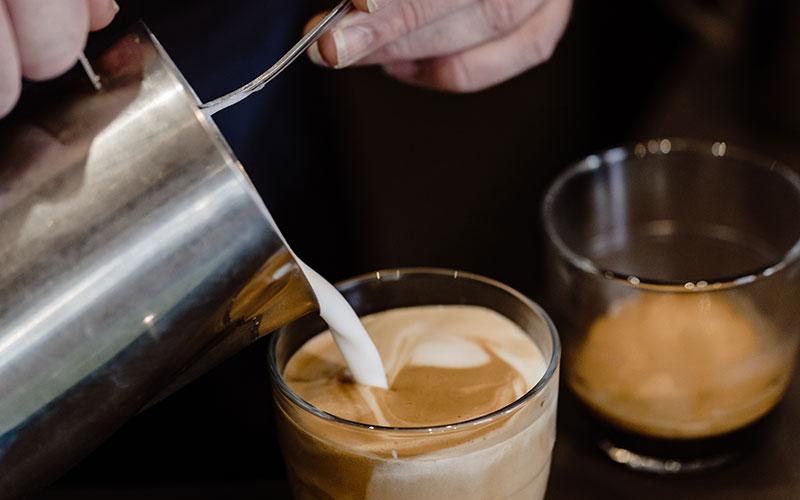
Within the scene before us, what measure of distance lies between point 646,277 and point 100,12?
60 centimetres

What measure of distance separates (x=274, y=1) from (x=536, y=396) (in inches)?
30.1

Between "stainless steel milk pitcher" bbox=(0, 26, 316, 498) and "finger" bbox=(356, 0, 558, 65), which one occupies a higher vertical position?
"stainless steel milk pitcher" bbox=(0, 26, 316, 498)

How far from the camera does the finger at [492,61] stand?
103 centimetres

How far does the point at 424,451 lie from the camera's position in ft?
2.29

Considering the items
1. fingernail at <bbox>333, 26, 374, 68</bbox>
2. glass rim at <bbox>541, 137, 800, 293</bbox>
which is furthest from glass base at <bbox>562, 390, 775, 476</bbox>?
fingernail at <bbox>333, 26, 374, 68</bbox>

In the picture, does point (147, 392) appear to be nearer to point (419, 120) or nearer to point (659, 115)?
point (659, 115)

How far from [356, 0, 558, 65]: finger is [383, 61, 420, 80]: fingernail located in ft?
0.19

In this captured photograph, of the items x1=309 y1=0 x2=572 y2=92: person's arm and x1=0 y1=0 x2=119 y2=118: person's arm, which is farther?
x1=309 y1=0 x2=572 y2=92: person's arm

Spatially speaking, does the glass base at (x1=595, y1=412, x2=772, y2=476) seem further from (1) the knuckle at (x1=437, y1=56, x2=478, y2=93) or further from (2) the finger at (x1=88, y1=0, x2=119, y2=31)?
(2) the finger at (x1=88, y1=0, x2=119, y2=31)

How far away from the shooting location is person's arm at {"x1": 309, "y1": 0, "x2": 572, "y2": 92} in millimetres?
861

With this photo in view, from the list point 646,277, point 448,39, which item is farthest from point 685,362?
point 448,39

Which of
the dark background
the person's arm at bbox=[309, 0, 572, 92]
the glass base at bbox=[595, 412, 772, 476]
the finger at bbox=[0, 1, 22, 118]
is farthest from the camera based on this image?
the dark background

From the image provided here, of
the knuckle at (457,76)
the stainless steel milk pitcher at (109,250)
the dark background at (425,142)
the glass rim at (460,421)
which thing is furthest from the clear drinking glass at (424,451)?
the knuckle at (457,76)

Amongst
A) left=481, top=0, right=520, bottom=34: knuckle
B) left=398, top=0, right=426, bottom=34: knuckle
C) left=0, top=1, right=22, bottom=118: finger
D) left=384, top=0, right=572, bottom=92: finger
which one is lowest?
left=384, top=0, right=572, bottom=92: finger
